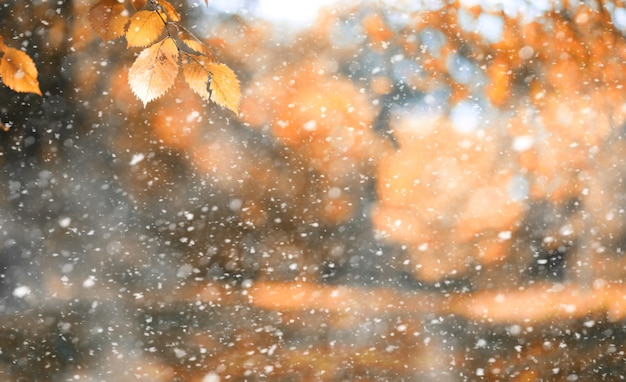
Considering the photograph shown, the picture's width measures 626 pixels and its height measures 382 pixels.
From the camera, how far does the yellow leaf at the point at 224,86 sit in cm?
134

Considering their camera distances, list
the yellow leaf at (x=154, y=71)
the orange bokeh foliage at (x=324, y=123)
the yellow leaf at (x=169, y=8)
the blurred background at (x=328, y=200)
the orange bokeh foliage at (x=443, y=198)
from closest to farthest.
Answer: the yellow leaf at (x=154, y=71) < the yellow leaf at (x=169, y=8) < the blurred background at (x=328, y=200) < the orange bokeh foliage at (x=324, y=123) < the orange bokeh foliage at (x=443, y=198)

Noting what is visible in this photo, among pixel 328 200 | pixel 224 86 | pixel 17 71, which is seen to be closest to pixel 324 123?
pixel 328 200

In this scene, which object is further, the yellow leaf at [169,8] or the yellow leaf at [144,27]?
the yellow leaf at [169,8]

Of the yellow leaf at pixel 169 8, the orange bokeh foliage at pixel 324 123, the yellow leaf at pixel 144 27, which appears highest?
the orange bokeh foliage at pixel 324 123

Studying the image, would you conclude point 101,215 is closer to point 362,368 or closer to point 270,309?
point 270,309

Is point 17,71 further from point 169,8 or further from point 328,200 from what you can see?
point 328,200

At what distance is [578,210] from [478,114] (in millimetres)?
750

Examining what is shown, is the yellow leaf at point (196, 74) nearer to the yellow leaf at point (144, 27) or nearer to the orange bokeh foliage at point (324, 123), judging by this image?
the yellow leaf at point (144, 27)

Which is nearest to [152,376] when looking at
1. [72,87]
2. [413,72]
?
[72,87]

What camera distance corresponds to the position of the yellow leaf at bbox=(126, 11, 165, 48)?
53.7 inches

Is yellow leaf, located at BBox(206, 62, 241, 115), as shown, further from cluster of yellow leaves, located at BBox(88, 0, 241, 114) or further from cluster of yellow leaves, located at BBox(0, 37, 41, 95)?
cluster of yellow leaves, located at BBox(0, 37, 41, 95)

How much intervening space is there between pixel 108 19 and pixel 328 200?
139 cm

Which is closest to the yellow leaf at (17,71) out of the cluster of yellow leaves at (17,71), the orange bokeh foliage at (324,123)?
the cluster of yellow leaves at (17,71)

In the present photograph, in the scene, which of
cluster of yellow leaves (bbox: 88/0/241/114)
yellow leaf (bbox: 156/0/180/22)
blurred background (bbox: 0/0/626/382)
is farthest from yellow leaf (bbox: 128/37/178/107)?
blurred background (bbox: 0/0/626/382)
